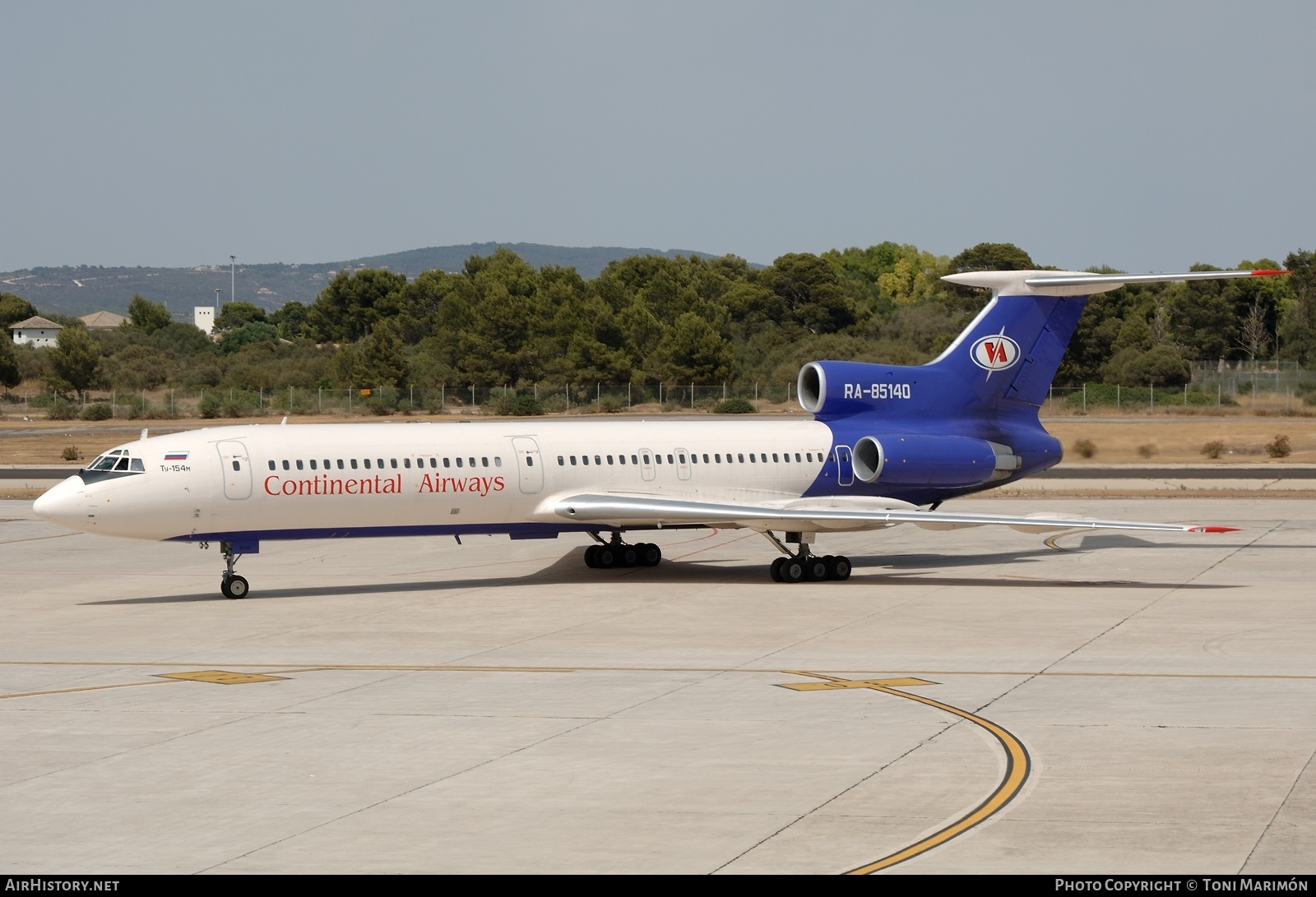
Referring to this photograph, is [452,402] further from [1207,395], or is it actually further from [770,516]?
[770,516]

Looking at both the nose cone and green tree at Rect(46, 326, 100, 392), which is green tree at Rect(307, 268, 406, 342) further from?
the nose cone

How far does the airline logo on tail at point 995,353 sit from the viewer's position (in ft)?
112

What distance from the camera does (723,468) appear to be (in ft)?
106

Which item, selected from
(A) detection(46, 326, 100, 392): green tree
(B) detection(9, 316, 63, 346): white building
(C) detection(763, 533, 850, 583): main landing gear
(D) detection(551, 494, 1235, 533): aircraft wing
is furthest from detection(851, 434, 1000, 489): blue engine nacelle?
(B) detection(9, 316, 63, 346): white building

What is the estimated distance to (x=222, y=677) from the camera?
813 inches

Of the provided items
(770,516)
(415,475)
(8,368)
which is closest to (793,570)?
(770,516)

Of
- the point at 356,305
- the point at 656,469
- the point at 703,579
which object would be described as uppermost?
the point at 356,305

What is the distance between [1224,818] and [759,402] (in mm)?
86173

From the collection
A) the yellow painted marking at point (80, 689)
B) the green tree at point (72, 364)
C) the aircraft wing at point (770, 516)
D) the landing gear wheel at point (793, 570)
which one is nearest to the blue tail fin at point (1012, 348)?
the aircraft wing at point (770, 516)

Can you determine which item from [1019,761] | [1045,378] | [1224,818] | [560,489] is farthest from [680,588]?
[1224,818]

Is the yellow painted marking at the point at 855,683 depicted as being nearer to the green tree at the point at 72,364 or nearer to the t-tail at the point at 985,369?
the t-tail at the point at 985,369

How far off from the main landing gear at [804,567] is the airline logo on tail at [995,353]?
6.27 metres

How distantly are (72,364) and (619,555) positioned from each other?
92.4 meters

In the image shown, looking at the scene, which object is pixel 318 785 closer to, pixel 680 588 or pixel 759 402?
pixel 680 588
